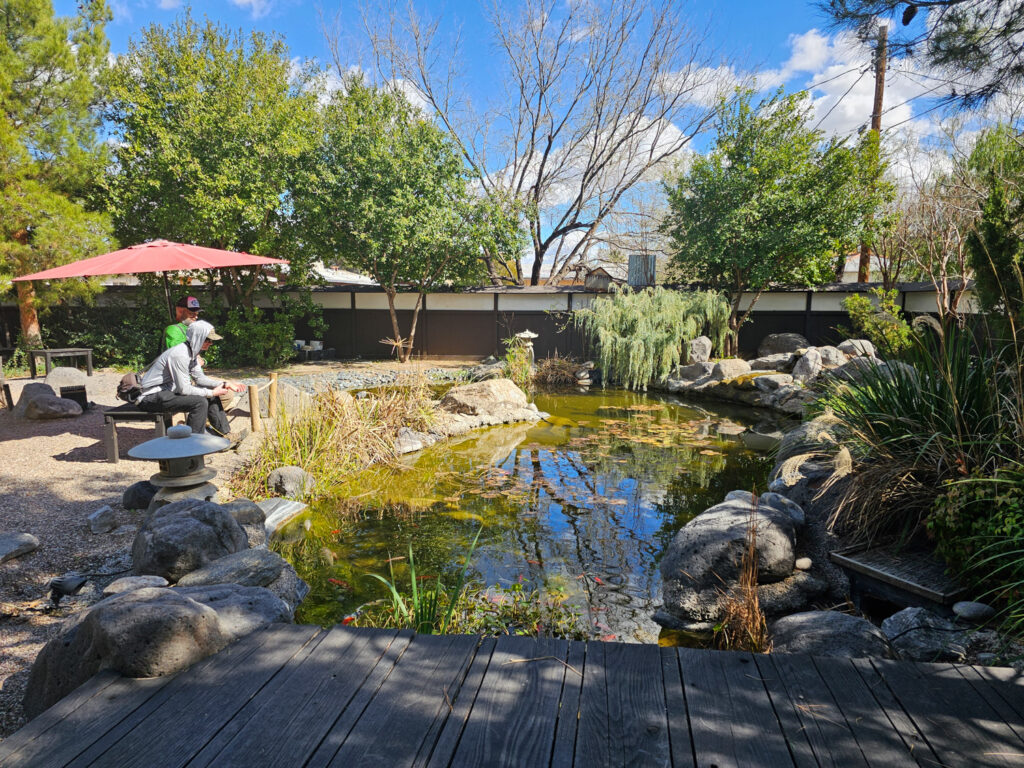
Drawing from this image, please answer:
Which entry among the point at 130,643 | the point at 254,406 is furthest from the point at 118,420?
the point at 130,643

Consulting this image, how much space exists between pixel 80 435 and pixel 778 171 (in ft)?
38.2

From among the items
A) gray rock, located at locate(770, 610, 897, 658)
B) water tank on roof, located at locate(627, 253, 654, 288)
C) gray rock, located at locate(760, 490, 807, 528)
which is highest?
water tank on roof, located at locate(627, 253, 654, 288)

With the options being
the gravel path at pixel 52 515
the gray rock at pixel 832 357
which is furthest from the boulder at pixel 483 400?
the gray rock at pixel 832 357

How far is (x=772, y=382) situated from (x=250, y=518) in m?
7.68

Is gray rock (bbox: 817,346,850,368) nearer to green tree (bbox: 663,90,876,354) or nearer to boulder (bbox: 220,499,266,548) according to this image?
green tree (bbox: 663,90,876,354)

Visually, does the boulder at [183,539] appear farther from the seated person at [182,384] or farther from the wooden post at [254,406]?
the wooden post at [254,406]

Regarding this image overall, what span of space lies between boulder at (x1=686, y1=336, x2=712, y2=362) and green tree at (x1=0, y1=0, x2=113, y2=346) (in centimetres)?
1034

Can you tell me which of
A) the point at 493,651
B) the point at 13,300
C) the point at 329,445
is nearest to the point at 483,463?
the point at 329,445

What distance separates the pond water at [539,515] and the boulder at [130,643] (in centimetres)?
136

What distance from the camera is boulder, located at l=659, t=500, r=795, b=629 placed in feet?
10.4

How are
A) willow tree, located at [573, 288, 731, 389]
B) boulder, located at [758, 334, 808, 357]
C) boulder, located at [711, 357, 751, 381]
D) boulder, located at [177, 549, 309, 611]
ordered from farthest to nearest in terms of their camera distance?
1. boulder, located at [758, 334, 808, 357]
2. willow tree, located at [573, 288, 731, 389]
3. boulder, located at [711, 357, 751, 381]
4. boulder, located at [177, 549, 309, 611]

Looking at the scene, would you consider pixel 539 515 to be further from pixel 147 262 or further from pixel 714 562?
pixel 147 262

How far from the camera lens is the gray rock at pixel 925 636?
7.68 feet

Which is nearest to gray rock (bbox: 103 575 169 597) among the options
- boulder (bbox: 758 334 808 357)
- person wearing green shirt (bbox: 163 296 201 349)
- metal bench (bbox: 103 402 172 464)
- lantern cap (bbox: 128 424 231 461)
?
lantern cap (bbox: 128 424 231 461)
